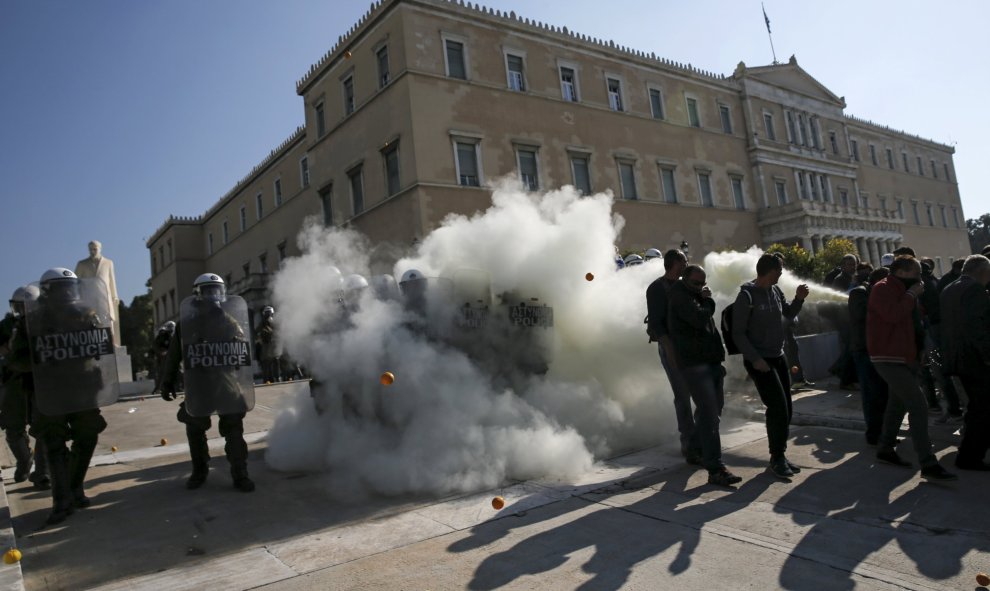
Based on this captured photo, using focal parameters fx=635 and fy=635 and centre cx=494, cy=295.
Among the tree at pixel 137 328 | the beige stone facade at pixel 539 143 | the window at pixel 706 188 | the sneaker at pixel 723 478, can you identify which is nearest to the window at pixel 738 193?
the beige stone facade at pixel 539 143

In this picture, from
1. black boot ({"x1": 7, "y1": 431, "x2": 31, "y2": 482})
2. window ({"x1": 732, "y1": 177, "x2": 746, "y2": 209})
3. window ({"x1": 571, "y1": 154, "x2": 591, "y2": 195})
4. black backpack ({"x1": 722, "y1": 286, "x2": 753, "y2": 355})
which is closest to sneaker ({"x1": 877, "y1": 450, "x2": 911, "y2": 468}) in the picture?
black backpack ({"x1": 722, "y1": 286, "x2": 753, "y2": 355})

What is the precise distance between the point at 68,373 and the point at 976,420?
724 centimetres

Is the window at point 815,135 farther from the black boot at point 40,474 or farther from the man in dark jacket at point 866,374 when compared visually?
the black boot at point 40,474

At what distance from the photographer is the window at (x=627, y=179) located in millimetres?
28259

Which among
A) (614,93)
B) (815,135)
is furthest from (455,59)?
(815,135)

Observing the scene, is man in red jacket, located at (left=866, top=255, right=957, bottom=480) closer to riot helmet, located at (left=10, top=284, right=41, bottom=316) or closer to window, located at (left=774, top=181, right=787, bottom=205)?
riot helmet, located at (left=10, top=284, right=41, bottom=316)

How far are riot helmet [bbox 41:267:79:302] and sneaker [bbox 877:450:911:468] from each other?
6.93 metres

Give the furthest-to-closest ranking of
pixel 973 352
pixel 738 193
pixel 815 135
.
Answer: pixel 815 135 < pixel 738 193 < pixel 973 352

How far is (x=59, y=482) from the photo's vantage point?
16.9ft

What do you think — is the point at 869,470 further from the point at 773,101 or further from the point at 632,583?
the point at 773,101

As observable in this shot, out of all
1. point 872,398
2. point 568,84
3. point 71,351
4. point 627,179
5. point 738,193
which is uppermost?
point 568,84

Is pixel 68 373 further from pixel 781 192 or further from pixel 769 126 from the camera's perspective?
pixel 769 126

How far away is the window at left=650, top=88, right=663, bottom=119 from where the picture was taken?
30.3 metres

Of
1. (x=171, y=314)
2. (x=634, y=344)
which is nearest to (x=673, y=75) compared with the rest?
(x=634, y=344)
